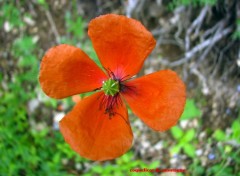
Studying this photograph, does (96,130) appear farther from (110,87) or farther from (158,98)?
(158,98)

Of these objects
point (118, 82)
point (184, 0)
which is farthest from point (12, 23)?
point (118, 82)

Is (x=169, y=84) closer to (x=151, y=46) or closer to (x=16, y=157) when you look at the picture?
(x=151, y=46)

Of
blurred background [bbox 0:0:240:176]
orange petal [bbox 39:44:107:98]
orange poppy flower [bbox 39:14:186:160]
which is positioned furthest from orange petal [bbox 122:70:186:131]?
blurred background [bbox 0:0:240:176]

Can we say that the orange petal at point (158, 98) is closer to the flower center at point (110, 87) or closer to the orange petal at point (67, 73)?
the flower center at point (110, 87)

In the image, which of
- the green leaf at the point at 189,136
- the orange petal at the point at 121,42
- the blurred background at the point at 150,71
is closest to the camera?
the orange petal at the point at 121,42

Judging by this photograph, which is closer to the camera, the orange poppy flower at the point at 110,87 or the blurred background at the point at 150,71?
the orange poppy flower at the point at 110,87

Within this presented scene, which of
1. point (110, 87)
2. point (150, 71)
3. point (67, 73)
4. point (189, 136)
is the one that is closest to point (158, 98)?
point (110, 87)

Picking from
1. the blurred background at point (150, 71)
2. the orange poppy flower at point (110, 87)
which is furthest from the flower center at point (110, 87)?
the blurred background at point (150, 71)
